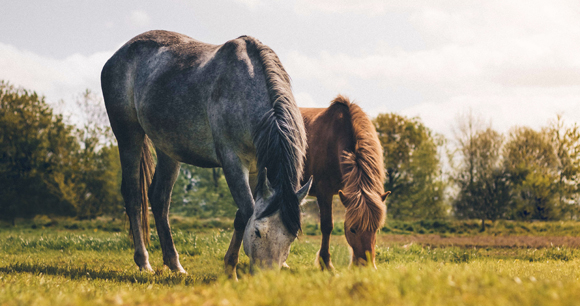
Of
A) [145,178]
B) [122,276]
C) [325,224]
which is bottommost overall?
[122,276]

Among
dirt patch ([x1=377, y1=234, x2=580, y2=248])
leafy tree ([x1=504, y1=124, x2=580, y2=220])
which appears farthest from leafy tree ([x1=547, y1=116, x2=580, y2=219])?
Answer: dirt patch ([x1=377, y1=234, x2=580, y2=248])

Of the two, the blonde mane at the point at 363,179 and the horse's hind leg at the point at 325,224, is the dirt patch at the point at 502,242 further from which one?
the blonde mane at the point at 363,179

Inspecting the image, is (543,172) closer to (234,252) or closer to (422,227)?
(422,227)

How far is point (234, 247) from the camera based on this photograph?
5.45 metres

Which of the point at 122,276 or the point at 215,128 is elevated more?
the point at 215,128

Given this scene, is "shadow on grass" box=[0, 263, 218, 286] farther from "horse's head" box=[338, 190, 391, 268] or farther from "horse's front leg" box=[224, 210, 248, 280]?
"horse's head" box=[338, 190, 391, 268]

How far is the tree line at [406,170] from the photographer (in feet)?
84.6

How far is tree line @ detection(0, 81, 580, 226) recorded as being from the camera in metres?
25.8

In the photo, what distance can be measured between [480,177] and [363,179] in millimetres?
24175

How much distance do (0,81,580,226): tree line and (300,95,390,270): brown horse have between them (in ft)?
73.2

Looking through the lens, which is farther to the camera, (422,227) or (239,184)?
(422,227)

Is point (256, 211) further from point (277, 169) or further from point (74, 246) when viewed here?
point (74, 246)

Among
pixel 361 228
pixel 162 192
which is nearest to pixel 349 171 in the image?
pixel 361 228

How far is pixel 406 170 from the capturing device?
2964cm
